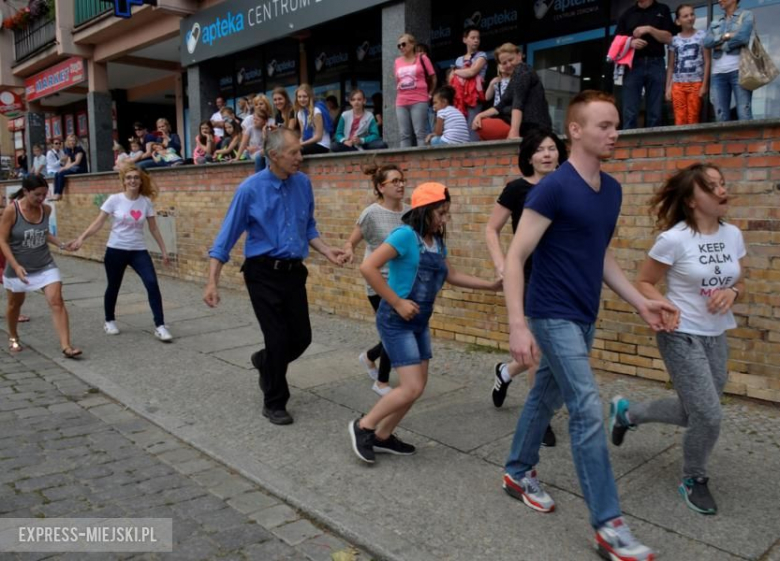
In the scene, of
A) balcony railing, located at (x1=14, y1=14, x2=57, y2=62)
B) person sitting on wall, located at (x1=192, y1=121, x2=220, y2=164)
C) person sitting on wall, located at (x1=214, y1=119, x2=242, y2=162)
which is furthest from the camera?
balcony railing, located at (x1=14, y1=14, x2=57, y2=62)

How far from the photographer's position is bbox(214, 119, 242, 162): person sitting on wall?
11.7 meters

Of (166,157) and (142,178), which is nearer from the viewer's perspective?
(142,178)

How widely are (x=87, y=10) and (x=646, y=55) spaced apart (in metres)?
14.4

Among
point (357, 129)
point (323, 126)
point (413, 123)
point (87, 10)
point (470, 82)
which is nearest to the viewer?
point (470, 82)

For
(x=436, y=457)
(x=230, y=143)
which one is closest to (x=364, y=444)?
(x=436, y=457)

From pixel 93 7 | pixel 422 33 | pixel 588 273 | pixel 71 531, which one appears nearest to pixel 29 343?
pixel 71 531

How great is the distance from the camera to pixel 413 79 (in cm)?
829

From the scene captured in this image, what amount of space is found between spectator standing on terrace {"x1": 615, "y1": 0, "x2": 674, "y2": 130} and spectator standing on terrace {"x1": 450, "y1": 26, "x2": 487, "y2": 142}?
162cm

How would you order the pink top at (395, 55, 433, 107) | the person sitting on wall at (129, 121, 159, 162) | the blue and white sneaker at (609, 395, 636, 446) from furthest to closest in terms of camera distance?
1. the person sitting on wall at (129, 121, 159, 162)
2. the pink top at (395, 55, 433, 107)
3. the blue and white sneaker at (609, 395, 636, 446)

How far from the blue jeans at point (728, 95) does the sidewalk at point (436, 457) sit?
281 centimetres

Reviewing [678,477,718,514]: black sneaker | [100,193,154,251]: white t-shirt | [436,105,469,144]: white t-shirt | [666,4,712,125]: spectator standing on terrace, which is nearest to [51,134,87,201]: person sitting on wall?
[100,193,154,251]: white t-shirt

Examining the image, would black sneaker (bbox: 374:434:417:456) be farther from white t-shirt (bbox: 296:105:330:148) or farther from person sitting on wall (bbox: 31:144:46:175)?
person sitting on wall (bbox: 31:144:46:175)

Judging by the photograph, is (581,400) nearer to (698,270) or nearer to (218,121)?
(698,270)

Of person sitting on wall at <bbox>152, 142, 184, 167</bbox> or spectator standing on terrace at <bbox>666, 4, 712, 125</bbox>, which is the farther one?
person sitting on wall at <bbox>152, 142, 184, 167</bbox>
